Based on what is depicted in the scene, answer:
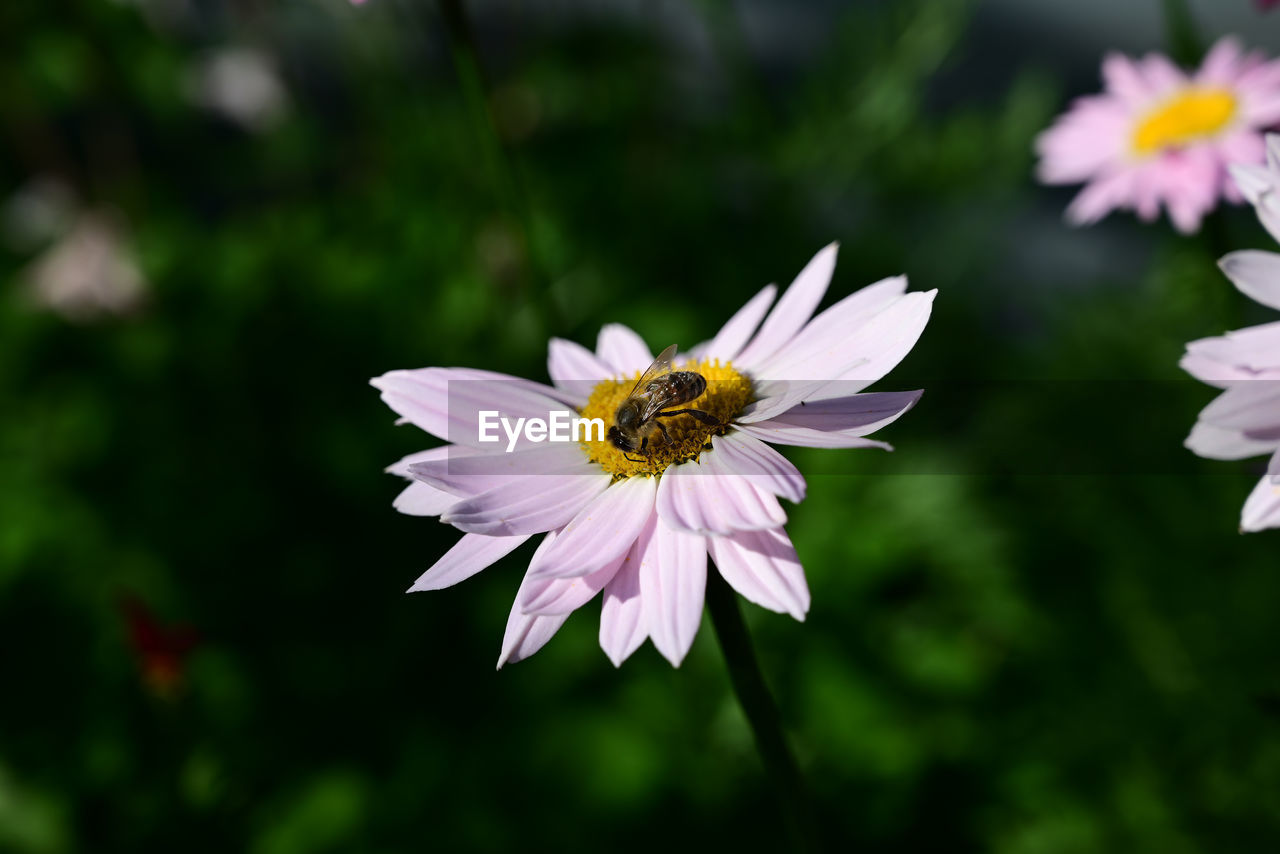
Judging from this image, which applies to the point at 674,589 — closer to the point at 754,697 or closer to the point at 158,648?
the point at 754,697

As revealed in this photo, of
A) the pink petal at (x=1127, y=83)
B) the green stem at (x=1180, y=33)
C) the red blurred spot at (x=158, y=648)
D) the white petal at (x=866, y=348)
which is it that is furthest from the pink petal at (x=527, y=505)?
the pink petal at (x=1127, y=83)

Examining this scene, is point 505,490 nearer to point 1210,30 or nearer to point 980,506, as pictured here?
point 980,506

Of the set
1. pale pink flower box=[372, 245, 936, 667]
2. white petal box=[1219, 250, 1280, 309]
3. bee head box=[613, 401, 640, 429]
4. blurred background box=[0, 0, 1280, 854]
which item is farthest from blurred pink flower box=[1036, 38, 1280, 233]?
bee head box=[613, 401, 640, 429]

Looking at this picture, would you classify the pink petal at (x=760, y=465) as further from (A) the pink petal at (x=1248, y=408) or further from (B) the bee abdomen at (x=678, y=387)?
(A) the pink petal at (x=1248, y=408)

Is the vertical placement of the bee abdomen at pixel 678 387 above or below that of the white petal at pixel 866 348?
above

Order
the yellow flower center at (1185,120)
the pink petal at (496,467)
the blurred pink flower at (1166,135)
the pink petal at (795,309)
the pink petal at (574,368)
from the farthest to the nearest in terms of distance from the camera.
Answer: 1. the yellow flower center at (1185,120)
2. the blurred pink flower at (1166,135)
3. the pink petal at (574,368)
4. the pink petal at (795,309)
5. the pink petal at (496,467)

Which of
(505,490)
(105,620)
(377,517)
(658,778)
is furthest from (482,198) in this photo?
(505,490)
